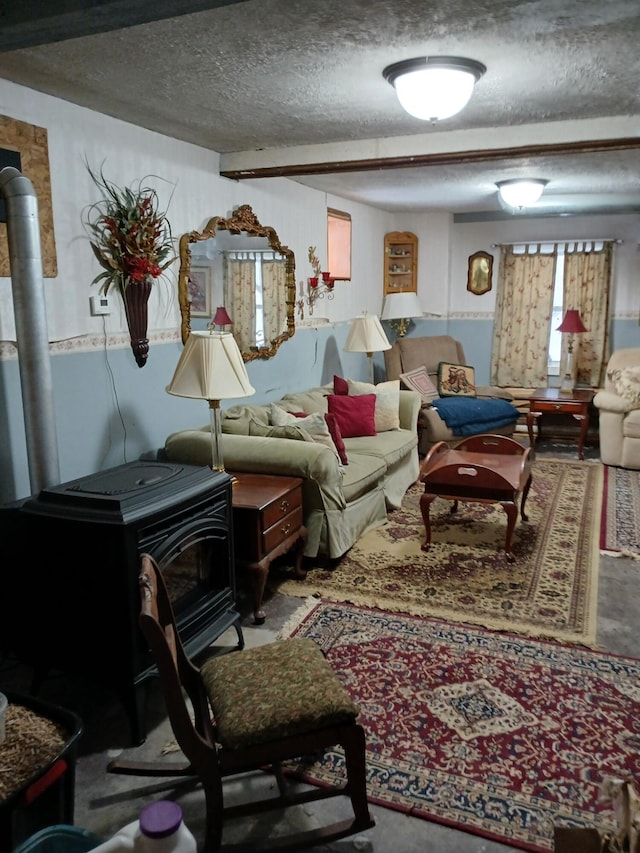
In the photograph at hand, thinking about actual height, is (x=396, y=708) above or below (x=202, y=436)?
below

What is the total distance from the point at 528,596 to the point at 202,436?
186cm

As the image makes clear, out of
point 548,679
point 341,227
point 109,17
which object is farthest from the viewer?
point 341,227

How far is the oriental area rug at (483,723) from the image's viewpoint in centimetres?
196

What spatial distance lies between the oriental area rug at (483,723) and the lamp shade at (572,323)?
428 cm

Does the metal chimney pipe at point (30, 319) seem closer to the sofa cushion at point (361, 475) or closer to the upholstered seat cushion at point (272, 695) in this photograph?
the upholstered seat cushion at point (272, 695)

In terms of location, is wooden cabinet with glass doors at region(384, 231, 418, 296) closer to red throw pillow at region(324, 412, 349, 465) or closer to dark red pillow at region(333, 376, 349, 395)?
dark red pillow at region(333, 376, 349, 395)

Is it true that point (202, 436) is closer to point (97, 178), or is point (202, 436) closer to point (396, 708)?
point (97, 178)

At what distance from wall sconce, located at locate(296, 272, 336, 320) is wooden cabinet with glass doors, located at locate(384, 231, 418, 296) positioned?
1.66 meters

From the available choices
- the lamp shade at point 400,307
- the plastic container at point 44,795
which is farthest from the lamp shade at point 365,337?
the plastic container at point 44,795

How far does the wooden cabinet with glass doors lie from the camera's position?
7156 millimetres

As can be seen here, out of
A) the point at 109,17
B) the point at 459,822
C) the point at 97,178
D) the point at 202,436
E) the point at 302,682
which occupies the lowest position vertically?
the point at 459,822

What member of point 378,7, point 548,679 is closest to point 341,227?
point 378,7

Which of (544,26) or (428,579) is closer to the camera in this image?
(544,26)

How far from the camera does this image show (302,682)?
1.89 meters
